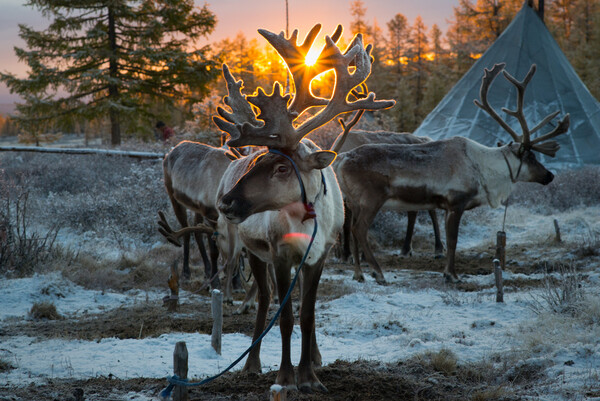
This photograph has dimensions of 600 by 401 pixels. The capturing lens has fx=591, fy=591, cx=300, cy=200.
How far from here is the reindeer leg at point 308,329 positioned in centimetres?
426

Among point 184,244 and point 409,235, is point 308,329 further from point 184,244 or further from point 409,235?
point 409,235

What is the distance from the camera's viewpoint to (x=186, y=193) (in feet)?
26.8

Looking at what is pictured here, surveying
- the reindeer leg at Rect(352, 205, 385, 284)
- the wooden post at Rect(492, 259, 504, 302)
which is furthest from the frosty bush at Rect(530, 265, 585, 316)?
the reindeer leg at Rect(352, 205, 385, 284)

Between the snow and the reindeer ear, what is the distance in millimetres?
1908

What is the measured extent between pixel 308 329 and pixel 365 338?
1980 mm

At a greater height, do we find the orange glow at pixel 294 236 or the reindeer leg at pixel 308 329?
the orange glow at pixel 294 236

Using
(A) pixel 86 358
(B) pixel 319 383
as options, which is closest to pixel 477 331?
(B) pixel 319 383

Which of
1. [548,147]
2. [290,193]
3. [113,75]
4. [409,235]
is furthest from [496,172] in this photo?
[113,75]

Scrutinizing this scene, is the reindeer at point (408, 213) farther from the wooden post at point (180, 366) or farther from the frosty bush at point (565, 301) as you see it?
the wooden post at point (180, 366)

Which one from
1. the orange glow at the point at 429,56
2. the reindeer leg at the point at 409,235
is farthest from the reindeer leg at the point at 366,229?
the orange glow at the point at 429,56

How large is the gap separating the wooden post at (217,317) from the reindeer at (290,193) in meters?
0.69

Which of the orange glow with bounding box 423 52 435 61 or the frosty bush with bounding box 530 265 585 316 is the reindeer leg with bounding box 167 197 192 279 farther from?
the orange glow with bounding box 423 52 435 61

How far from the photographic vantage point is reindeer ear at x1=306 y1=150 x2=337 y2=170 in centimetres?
410

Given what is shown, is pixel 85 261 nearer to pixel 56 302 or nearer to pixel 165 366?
pixel 56 302
